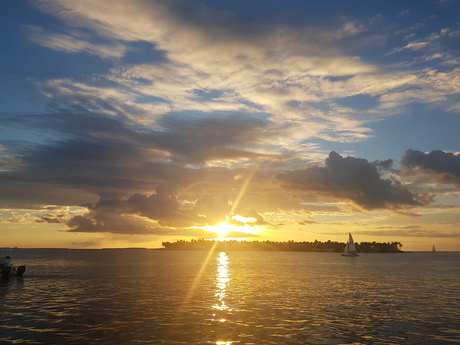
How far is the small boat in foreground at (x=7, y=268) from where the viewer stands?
97500 mm

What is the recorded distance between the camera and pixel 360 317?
49688 millimetres

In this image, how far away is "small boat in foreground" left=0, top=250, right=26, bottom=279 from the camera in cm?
9750

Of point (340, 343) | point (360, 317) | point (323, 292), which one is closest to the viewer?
point (340, 343)

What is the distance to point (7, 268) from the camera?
9850 cm

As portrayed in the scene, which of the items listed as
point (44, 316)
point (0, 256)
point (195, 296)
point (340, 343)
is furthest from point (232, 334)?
point (0, 256)

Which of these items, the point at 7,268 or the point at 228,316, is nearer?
the point at 228,316

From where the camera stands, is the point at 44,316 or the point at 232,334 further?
the point at 44,316

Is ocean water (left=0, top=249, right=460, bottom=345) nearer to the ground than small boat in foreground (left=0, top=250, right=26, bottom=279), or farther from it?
nearer to the ground

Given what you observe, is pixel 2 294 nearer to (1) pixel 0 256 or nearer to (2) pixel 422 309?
(1) pixel 0 256

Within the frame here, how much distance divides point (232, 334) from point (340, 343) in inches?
417

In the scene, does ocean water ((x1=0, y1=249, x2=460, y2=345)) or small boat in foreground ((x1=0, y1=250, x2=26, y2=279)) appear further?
small boat in foreground ((x1=0, y1=250, x2=26, y2=279))

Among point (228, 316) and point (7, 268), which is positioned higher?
point (7, 268)

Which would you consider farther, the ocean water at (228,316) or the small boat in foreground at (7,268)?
the small boat in foreground at (7,268)

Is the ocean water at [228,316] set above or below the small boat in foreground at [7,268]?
below
